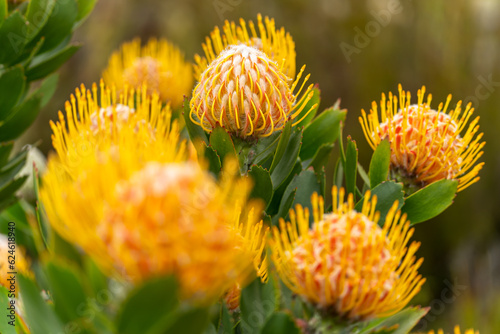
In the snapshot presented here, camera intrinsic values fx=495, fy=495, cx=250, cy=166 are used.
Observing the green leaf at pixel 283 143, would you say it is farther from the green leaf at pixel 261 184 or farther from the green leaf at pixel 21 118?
the green leaf at pixel 21 118

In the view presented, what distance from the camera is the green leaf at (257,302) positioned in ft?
1.62

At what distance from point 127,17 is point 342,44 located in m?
1.35

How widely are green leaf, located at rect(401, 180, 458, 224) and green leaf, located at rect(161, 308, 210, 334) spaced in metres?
0.38

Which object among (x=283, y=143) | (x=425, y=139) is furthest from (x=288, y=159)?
(x=425, y=139)

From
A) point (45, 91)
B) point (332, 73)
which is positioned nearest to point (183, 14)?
point (332, 73)

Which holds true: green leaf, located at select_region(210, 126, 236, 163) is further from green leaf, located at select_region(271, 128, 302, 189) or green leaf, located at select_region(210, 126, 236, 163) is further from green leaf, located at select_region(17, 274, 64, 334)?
green leaf, located at select_region(17, 274, 64, 334)

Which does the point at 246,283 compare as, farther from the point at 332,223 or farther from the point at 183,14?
the point at 183,14

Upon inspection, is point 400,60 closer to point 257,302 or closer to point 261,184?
point 261,184

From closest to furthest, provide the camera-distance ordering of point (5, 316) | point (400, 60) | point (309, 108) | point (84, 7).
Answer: point (5, 316) < point (309, 108) < point (84, 7) < point (400, 60)

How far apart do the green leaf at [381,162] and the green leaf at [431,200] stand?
45mm

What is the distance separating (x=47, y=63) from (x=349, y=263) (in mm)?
687

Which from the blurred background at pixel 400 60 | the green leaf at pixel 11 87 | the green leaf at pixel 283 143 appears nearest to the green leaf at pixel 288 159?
the green leaf at pixel 283 143

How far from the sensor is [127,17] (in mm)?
3031

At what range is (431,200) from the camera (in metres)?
0.62
